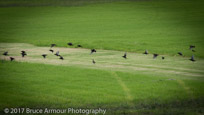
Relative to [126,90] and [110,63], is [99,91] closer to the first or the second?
[126,90]

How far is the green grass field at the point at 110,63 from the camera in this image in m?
13.6

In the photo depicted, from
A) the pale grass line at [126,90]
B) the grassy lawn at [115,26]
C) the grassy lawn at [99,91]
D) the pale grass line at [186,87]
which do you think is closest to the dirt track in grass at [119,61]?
the grassy lawn at [99,91]

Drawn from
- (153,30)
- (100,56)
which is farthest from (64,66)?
(153,30)

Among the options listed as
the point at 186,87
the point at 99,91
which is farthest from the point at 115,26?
the point at 99,91

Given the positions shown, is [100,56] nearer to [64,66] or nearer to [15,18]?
[64,66]

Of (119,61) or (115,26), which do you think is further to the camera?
(115,26)

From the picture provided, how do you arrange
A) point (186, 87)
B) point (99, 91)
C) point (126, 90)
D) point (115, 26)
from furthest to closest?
point (115, 26)
point (186, 87)
point (126, 90)
point (99, 91)

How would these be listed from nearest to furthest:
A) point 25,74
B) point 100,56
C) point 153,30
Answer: point 25,74
point 100,56
point 153,30

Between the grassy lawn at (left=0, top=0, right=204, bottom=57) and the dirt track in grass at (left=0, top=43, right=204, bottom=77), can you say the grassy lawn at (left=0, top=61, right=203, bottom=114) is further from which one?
the grassy lawn at (left=0, top=0, right=204, bottom=57)

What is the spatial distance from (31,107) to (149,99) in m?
4.23

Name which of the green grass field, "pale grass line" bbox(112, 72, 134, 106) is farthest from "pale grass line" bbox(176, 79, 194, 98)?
"pale grass line" bbox(112, 72, 134, 106)

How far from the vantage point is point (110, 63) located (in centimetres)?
2289

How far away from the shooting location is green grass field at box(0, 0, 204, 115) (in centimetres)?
1361

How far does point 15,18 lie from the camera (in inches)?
2212
